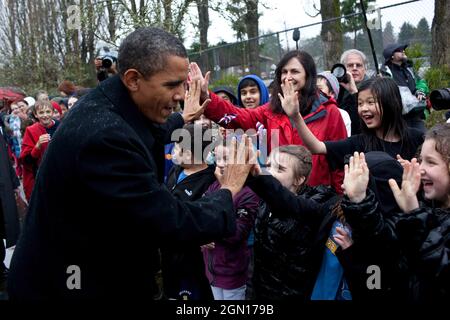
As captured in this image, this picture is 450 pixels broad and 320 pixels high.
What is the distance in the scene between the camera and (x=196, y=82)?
3.04 m

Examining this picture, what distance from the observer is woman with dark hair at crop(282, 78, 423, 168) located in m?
2.98

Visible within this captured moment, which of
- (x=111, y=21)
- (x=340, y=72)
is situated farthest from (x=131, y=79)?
(x=111, y=21)

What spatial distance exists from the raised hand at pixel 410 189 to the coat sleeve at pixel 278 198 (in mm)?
541

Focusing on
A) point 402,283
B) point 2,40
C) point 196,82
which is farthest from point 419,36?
point 2,40

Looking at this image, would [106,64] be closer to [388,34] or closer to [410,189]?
[410,189]

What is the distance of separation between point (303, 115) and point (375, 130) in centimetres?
53

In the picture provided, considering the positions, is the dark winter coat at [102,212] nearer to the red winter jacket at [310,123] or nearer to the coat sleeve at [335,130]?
the red winter jacket at [310,123]

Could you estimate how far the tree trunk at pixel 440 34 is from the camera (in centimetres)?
711

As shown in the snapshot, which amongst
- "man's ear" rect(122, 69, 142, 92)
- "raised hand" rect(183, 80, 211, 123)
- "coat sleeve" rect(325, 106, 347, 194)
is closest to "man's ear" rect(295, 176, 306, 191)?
"coat sleeve" rect(325, 106, 347, 194)

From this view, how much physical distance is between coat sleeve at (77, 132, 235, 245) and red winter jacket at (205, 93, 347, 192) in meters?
1.53

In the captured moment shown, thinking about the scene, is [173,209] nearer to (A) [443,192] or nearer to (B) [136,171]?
(B) [136,171]

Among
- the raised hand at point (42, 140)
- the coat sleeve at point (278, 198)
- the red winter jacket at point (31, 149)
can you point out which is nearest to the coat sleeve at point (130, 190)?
the coat sleeve at point (278, 198)

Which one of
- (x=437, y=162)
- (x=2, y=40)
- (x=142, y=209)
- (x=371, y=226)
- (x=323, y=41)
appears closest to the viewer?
(x=142, y=209)
